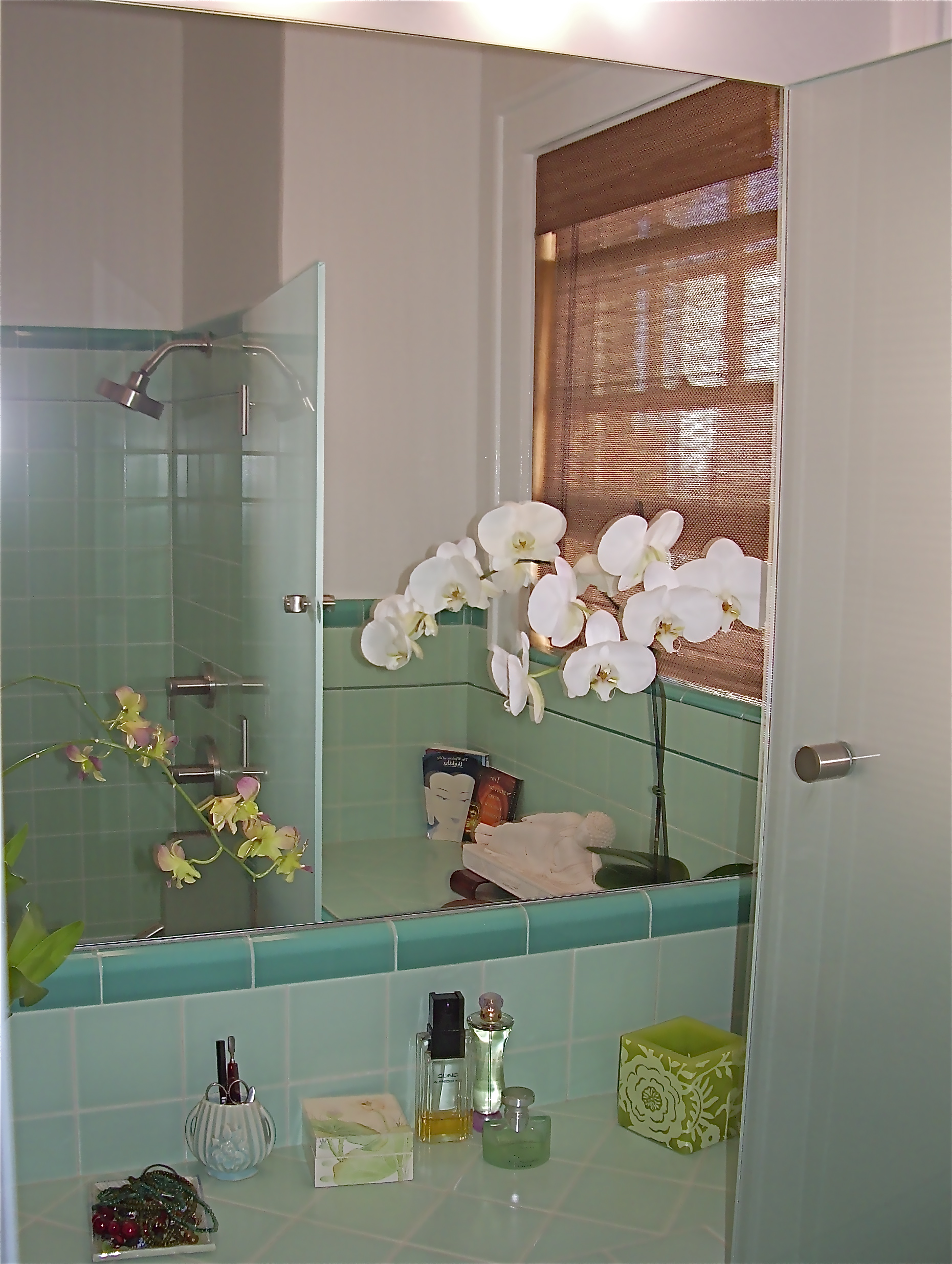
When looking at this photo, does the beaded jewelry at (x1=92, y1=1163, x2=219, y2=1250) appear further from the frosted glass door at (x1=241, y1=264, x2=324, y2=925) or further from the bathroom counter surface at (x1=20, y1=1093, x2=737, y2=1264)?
the frosted glass door at (x1=241, y1=264, x2=324, y2=925)

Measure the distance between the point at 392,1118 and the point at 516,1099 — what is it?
0.12 m

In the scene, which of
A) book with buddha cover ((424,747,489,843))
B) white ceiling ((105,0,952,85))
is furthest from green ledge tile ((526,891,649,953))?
white ceiling ((105,0,952,85))

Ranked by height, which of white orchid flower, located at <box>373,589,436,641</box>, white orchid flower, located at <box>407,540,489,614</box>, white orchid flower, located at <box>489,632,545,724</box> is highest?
white orchid flower, located at <box>407,540,489,614</box>

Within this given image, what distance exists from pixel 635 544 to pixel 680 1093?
55 cm

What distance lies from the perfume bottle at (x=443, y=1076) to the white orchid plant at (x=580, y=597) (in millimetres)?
303

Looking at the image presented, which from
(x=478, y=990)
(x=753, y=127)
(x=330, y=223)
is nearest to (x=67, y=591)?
(x=330, y=223)

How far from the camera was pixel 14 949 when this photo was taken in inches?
40.1

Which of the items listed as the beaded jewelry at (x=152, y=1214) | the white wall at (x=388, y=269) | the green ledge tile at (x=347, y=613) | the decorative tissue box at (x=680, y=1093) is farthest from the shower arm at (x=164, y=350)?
the decorative tissue box at (x=680, y=1093)

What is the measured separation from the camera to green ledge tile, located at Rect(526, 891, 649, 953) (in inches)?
49.0

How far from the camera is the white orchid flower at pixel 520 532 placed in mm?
1192

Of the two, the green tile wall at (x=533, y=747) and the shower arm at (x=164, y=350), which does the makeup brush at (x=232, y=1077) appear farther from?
the shower arm at (x=164, y=350)

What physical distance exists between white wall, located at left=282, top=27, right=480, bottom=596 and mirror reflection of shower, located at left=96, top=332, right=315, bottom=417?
104 millimetres

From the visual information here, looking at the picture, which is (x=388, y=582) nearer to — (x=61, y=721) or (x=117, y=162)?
(x=61, y=721)

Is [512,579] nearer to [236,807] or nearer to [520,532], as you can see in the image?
[520,532]
